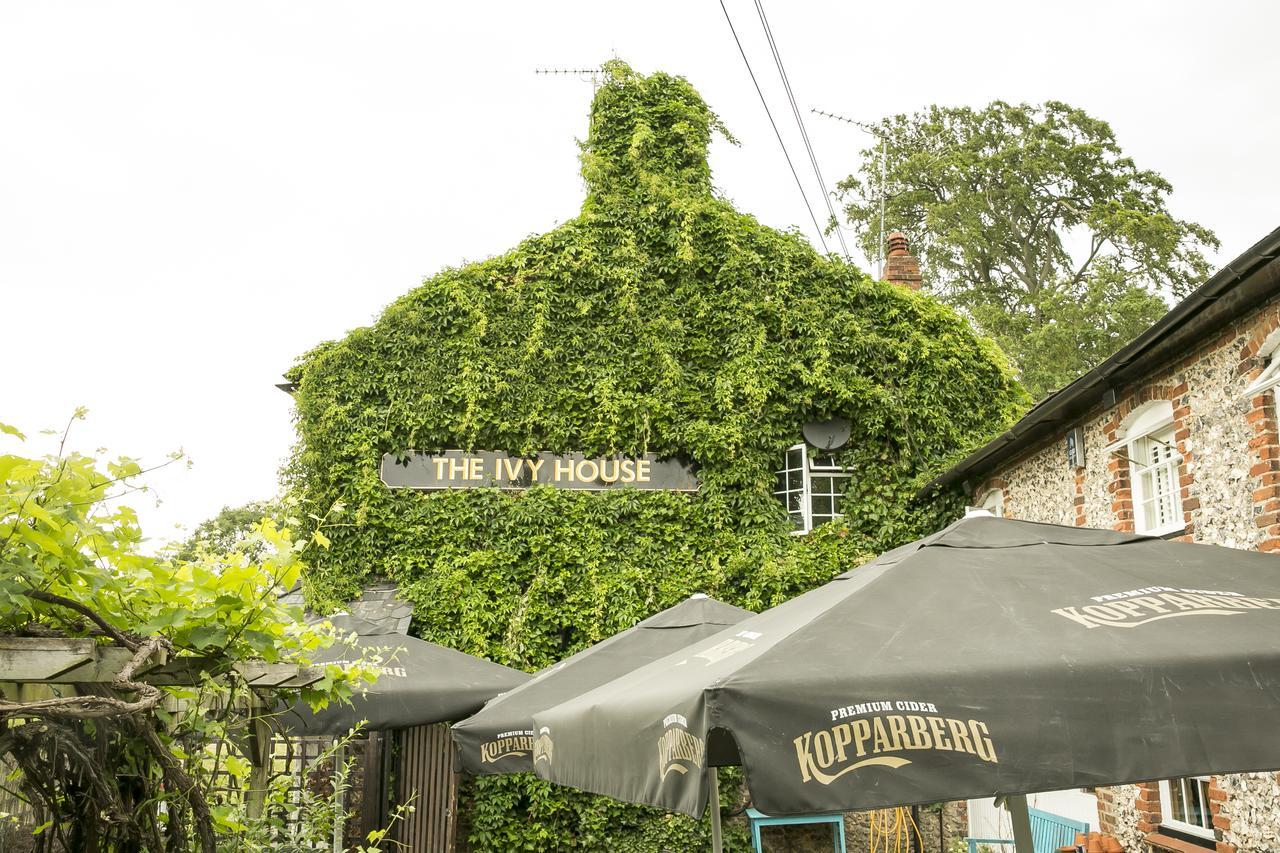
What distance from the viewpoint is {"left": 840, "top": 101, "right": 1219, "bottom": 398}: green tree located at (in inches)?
812

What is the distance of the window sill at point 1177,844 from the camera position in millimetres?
6418

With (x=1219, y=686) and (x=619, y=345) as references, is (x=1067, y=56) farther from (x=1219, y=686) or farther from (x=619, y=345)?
(x=1219, y=686)

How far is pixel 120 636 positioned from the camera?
7.69 feet

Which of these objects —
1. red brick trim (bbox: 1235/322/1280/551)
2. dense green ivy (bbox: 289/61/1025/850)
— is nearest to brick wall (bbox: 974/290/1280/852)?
red brick trim (bbox: 1235/322/1280/551)

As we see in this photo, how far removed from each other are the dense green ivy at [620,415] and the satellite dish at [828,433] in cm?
15

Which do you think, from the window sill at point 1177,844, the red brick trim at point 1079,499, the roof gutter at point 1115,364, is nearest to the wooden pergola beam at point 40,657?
the roof gutter at point 1115,364

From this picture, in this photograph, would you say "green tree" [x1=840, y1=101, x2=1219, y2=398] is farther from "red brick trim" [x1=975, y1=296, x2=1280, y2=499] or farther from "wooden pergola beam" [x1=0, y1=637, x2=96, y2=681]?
"wooden pergola beam" [x1=0, y1=637, x2=96, y2=681]

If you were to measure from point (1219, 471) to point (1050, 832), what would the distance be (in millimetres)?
3715

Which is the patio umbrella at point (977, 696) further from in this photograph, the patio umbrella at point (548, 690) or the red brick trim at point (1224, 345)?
the red brick trim at point (1224, 345)

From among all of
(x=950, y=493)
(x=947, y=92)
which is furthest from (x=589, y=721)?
(x=947, y=92)

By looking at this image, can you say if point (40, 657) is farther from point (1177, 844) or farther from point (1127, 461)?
point (1127, 461)

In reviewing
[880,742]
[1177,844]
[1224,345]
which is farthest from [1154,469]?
[880,742]

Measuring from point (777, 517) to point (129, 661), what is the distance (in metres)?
9.70

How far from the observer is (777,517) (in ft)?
38.2
